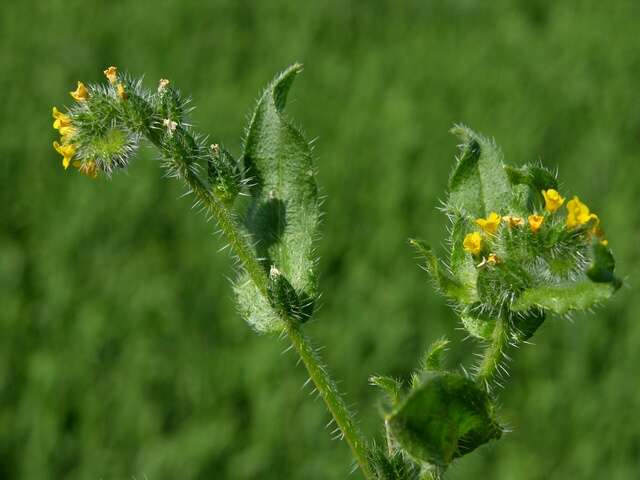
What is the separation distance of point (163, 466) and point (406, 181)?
4.15 m

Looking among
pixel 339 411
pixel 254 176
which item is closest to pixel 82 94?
pixel 254 176

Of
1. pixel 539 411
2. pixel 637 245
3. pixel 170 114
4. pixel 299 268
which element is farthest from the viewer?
pixel 637 245

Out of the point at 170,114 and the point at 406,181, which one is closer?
the point at 170,114

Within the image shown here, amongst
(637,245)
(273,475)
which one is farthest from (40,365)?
(637,245)

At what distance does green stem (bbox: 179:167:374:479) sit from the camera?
83.0 inches

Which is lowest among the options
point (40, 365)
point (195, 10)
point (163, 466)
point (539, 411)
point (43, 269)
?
point (539, 411)

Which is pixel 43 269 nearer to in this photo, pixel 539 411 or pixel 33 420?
pixel 33 420

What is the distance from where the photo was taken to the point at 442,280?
2227 mm

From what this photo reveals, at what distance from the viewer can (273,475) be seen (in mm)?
6746

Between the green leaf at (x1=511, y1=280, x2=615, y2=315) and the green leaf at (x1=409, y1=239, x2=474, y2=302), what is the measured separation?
0.52 ft

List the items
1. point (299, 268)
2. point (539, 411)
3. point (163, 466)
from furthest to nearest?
1. point (539, 411)
2. point (163, 466)
3. point (299, 268)

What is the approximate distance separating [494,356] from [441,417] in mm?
306

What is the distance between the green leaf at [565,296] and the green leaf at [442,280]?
16cm

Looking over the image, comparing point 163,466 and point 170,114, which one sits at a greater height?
point 170,114
